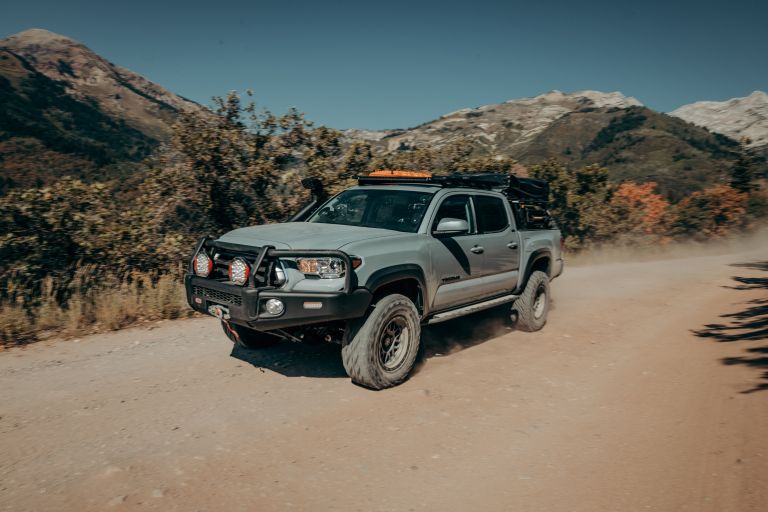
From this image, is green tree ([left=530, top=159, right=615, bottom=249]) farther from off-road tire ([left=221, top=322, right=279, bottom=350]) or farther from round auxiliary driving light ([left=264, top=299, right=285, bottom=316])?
round auxiliary driving light ([left=264, top=299, right=285, bottom=316])

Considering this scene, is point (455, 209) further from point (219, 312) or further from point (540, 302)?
point (219, 312)

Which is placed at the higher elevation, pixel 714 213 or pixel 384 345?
pixel 714 213

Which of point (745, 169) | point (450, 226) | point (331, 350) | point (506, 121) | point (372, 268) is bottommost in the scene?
point (331, 350)

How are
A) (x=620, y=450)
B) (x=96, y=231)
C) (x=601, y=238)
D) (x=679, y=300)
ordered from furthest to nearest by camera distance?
(x=601, y=238)
(x=679, y=300)
(x=96, y=231)
(x=620, y=450)

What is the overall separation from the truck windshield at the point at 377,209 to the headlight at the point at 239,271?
1.51 m

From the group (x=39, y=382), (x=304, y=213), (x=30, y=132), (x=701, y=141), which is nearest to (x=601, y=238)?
(x=304, y=213)

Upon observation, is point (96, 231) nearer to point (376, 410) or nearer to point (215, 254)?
point (215, 254)

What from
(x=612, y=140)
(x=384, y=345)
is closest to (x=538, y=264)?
(x=384, y=345)

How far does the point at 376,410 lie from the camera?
434 centimetres

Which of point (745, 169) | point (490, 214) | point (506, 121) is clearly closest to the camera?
point (490, 214)

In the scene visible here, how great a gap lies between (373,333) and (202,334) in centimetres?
298

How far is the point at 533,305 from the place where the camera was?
7.19 m

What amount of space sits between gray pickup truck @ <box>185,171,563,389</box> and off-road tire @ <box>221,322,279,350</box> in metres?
0.01

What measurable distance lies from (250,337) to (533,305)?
389 centimetres
